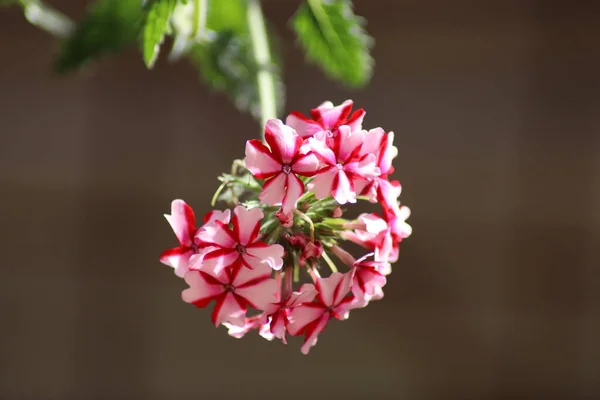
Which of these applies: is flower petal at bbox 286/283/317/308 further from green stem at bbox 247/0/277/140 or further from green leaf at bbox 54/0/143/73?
green leaf at bbox 54/0/143/73

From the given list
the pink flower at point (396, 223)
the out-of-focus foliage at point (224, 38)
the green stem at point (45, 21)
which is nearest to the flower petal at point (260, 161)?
the pink flower at point (396, 223)

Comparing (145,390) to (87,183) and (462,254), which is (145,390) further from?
(462,254)

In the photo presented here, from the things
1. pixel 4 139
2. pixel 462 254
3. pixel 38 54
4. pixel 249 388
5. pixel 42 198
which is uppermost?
pixel 38 54

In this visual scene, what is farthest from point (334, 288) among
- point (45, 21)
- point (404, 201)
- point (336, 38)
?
point (404, 201)

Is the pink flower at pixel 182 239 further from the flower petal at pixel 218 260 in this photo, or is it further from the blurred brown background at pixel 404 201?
the blurred brown background at pixel 404 201

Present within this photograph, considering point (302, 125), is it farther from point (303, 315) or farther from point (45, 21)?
point (45, 21)

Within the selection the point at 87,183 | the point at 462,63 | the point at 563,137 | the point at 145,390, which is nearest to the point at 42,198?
the point at 87,183
